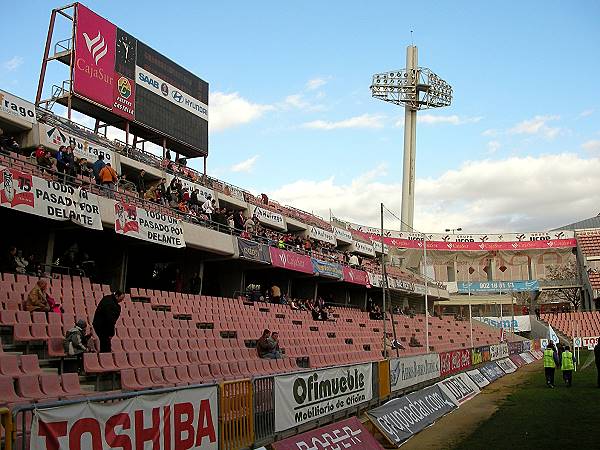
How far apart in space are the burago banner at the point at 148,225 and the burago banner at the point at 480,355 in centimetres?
1141

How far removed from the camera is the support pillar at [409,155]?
→ 206 ft

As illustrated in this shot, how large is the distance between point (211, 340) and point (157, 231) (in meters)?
5.90

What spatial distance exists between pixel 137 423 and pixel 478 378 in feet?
56.1

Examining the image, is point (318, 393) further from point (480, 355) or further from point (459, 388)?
point (480, 355)

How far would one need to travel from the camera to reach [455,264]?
227ft

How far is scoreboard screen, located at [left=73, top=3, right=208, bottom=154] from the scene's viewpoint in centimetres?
2419

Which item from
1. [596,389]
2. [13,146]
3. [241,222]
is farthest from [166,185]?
[596,389]

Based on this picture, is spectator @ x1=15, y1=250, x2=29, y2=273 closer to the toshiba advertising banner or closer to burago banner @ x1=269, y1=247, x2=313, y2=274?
the toshiba advertising banner

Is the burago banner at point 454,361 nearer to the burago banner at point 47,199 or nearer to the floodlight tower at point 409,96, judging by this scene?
the burago banner at point 47,199

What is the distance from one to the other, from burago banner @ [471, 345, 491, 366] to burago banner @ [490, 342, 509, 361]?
3.47 ft

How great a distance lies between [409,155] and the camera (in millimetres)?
63281

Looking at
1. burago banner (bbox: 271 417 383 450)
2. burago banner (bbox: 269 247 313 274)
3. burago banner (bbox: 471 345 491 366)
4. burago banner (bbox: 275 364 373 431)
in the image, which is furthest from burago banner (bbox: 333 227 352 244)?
burago banner (bbox: 271 417 383 450)

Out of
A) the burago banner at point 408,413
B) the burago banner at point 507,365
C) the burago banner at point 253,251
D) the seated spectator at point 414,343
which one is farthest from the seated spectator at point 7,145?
the burago banner at point 507,365

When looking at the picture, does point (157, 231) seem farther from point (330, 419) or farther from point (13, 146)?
point (330, 419)
